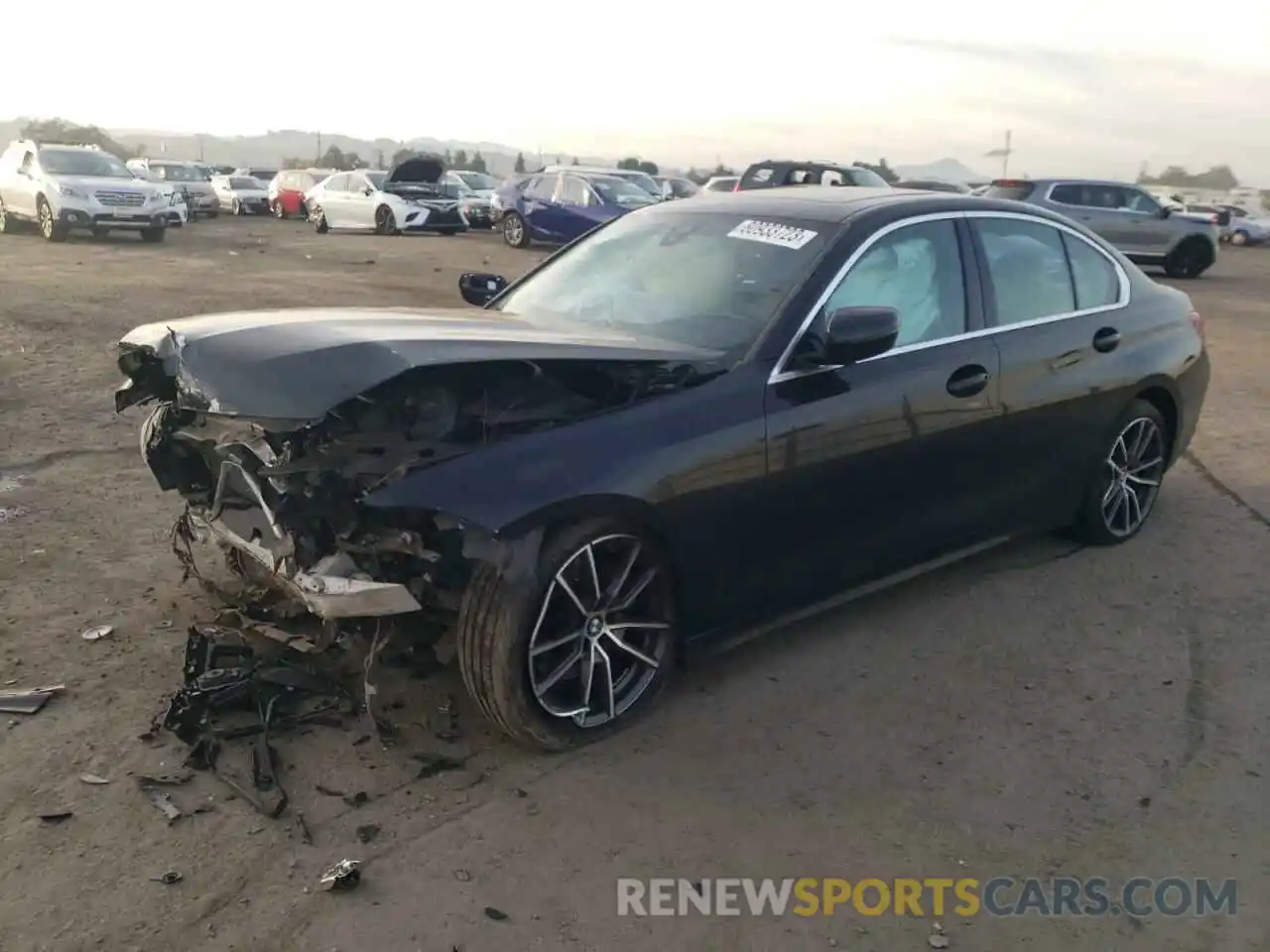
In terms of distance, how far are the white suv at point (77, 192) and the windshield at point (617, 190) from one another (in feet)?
25.9

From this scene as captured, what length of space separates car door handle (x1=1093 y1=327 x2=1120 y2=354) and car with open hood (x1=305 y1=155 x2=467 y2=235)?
21.9 meters

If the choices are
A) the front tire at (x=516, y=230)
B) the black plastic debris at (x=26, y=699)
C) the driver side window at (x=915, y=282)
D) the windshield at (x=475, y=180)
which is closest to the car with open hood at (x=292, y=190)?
the windshield at (x=475, y=180)

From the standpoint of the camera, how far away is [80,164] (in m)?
19.7

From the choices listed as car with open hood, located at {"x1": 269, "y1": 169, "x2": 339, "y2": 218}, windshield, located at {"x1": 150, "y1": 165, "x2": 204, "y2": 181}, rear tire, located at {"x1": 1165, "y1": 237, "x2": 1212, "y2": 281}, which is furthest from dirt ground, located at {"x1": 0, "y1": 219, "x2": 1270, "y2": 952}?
windshield, located at {"x1": 150, "y1": 165, "x2": 204, "y2": 181}

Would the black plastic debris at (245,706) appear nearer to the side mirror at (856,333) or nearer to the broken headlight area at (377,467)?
the broken headlight area at (377,467)

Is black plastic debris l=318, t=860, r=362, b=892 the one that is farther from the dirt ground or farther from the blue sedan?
the blue sedan

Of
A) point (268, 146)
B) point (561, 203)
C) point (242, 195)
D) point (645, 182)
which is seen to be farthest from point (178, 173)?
point (268, 146)

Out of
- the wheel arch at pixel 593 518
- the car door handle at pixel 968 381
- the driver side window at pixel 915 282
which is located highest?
the driver side window at pixel 915 282

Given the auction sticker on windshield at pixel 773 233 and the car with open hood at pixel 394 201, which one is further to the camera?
the car with open hood at pixel 394 201

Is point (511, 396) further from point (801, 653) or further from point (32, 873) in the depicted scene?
point (32, 873)

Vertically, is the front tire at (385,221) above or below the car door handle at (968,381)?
above

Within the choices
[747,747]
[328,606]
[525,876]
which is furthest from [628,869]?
[328,606]

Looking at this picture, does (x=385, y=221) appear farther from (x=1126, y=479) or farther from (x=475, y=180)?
(x=1126, y=479)

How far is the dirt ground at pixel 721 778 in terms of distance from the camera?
9.24ft
